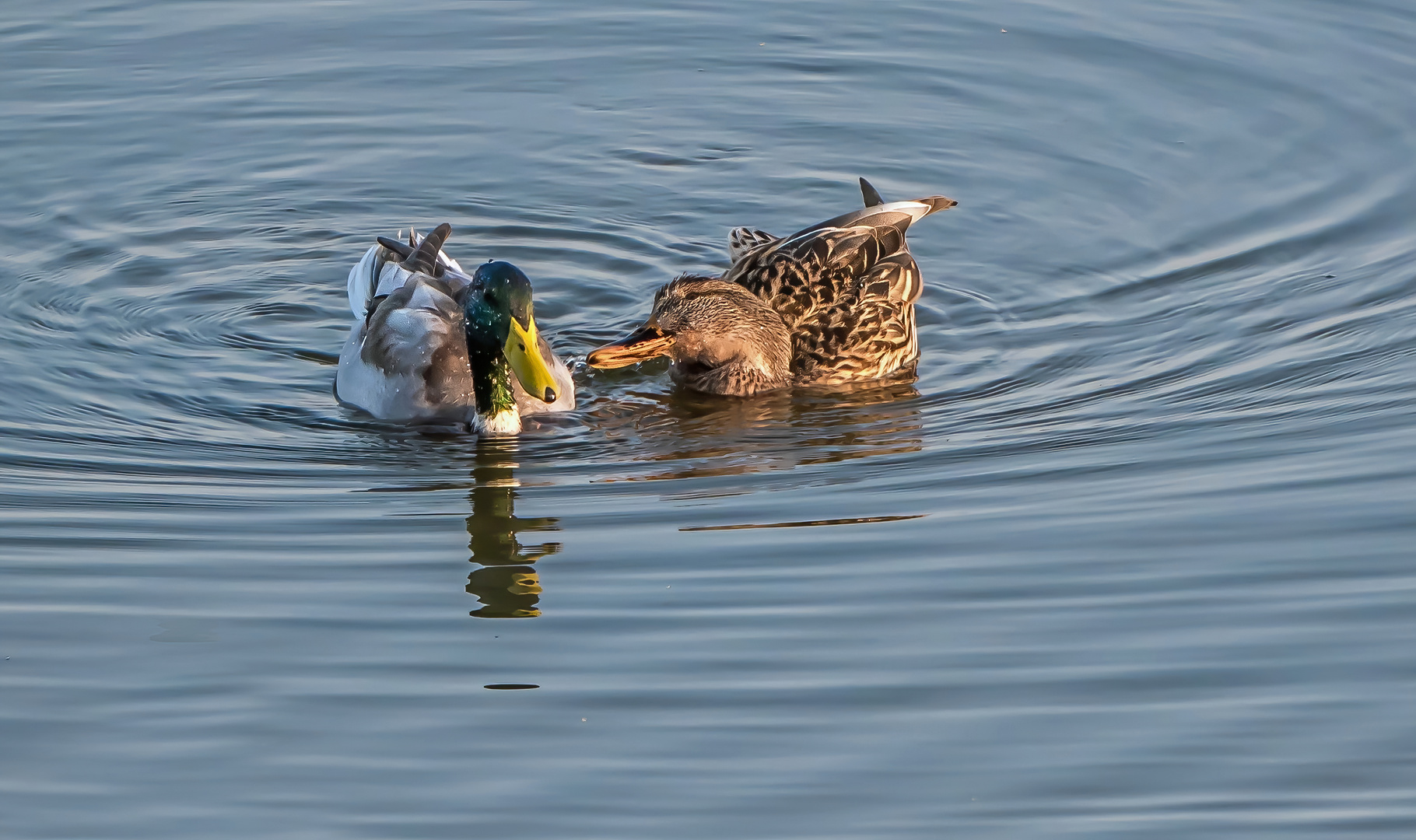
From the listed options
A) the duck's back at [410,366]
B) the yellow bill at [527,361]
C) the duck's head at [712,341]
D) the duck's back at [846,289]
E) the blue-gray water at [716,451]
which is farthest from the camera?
the duck's back at [846,289]

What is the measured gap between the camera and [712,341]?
9.00 meters

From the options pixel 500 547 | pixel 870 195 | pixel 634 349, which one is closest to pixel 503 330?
pixel 634 349

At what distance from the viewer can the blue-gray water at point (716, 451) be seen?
16.4ft

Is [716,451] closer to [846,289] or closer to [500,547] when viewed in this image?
[500,547]

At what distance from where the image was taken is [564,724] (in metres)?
5.21

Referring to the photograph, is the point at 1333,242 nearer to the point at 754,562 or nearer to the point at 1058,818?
the point at 754,562

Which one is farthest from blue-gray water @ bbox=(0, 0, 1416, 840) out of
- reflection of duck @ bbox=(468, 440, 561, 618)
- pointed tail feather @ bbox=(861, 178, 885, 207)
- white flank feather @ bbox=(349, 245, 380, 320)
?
pointed tail feather @ bbox=(861, 178, 885, 207)

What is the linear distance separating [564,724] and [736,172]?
687 cm

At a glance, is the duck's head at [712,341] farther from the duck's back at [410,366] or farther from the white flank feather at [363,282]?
the white flank feather at [363,282]

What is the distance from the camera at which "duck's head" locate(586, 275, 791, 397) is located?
8977 millimetres

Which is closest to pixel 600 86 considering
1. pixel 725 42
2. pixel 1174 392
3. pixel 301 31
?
pixel 725 42

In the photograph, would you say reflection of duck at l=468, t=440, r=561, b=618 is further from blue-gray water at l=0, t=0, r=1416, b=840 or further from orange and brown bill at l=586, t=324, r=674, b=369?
orange and brown bill at l=586, t=324, r=674, b=369

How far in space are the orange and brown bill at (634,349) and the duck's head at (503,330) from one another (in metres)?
0.29

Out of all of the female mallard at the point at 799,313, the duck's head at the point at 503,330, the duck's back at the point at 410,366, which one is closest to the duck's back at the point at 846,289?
the female mallard at the point at 799,313
